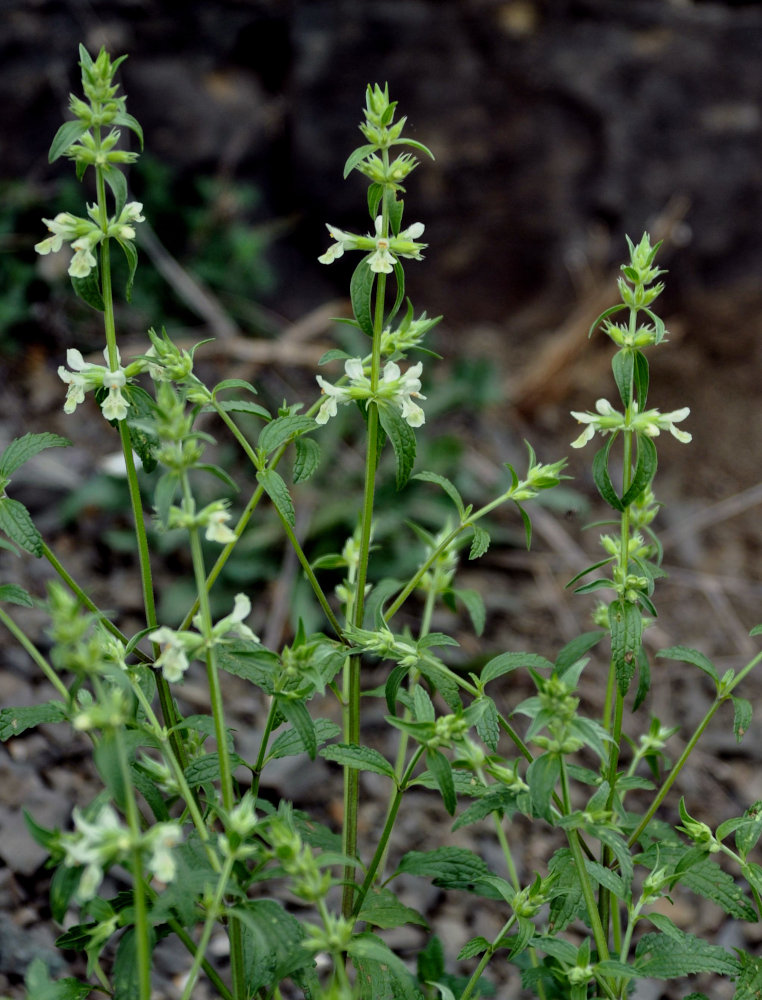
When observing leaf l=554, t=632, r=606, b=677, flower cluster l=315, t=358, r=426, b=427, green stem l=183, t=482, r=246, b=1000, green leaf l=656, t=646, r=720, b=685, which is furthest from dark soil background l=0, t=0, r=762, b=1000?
green stem l=183, t=482, r=246, b=1000

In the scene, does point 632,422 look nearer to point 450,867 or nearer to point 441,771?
point 441,771

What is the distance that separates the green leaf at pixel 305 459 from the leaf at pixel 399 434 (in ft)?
0.49

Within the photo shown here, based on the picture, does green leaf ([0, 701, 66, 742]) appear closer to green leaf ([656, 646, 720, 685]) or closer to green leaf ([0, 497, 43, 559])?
green leaf ([0, 497, 43, 559])

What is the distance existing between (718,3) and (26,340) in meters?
3.91

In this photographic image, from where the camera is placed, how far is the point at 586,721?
4.84 feet

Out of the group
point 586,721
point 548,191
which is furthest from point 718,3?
point 586,721

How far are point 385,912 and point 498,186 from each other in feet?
14.0

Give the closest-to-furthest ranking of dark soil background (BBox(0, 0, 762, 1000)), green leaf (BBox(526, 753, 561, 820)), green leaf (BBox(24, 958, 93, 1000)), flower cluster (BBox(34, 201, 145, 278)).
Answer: green leaf (BBox(24, 958, 93, 1000)) < green leaf (BBox(526, 753, 561, 820)) < flower cluster (BBox(34, 201, 145, 278)) < dark soil background (BBox(0, 0, 762, 1000))

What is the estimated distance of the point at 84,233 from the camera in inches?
64.5

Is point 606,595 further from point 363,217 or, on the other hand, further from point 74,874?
point 74,874

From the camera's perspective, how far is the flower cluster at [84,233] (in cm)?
160

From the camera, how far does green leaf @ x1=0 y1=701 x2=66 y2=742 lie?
161cm

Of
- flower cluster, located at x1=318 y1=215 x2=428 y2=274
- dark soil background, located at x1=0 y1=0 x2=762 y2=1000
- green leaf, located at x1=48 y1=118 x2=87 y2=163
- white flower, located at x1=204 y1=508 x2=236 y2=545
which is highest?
dark soil background, located at x1=0 y1=0 x2=762 y2=1000

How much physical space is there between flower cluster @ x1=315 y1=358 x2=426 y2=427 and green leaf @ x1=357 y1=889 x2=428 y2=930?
905mm
